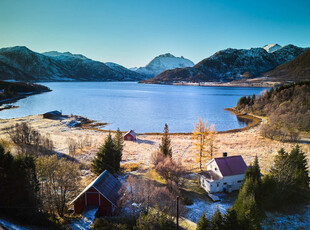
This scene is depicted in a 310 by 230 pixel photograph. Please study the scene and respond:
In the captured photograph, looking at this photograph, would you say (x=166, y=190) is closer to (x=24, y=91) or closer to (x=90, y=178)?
(x=90, y=178)

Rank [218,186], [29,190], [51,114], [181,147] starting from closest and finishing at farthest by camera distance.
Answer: [29,190], [218,186], [181,147], [51,114]

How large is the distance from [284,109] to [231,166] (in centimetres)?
5870

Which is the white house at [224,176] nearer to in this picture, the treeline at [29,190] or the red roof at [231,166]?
the red roof at [231,166]

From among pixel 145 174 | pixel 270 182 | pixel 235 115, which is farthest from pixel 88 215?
pixel 235 115

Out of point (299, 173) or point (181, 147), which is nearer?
point (299, 173)

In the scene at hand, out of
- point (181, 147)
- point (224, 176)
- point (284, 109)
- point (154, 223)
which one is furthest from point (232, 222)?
point (284, 109)

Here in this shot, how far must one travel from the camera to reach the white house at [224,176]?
2497 centimetres

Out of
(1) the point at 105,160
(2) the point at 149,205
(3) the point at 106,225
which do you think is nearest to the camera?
(3) the point at 106,225

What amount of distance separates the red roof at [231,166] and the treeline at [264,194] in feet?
11.9

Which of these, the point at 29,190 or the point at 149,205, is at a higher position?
the point at 29,190

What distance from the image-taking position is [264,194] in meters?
20.4

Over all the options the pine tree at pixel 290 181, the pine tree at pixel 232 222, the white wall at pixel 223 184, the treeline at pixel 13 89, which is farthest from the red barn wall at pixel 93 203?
the treeline at pixel 13 89

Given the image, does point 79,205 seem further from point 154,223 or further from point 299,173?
point 299,173

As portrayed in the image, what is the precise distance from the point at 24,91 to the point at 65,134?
5312 inches
